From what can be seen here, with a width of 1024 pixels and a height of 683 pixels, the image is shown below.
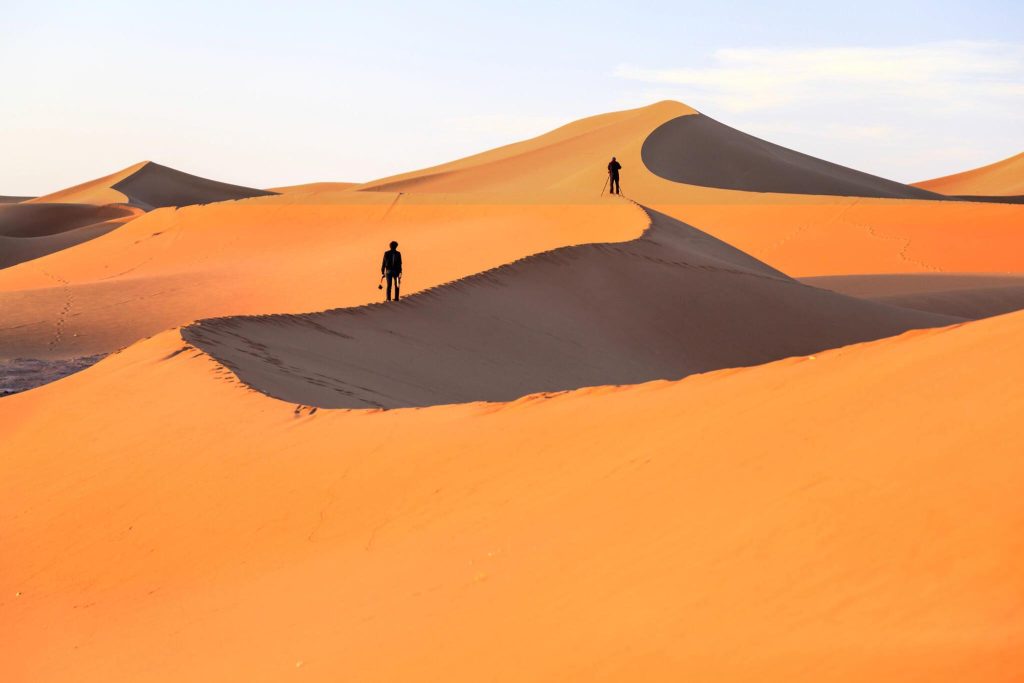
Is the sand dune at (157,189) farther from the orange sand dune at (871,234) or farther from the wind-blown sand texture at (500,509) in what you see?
the wind-blown sand texture at (500,509)

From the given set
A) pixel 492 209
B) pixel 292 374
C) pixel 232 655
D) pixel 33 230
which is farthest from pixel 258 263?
pixel 33 230

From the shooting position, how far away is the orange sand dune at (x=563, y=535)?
174 inches

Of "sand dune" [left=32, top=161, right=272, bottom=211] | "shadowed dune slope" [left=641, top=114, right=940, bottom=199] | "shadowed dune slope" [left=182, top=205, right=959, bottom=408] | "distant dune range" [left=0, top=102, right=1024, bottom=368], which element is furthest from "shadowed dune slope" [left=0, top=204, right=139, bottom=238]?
"shadowed dune slope" [left=182, top=205, right=959, bottom=408]

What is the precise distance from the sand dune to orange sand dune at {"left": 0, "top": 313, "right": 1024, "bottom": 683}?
7644 centimetres

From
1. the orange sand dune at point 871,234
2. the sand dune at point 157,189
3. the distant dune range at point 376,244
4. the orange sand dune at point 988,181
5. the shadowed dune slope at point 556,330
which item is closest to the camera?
the shadowed dune slope at point 556,330

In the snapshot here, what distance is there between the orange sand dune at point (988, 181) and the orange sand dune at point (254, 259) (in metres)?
68.1

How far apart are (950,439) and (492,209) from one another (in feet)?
97.8

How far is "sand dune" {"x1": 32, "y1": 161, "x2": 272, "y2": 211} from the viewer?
85.9 metres

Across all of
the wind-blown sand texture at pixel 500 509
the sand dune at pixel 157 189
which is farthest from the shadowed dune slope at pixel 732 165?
the wind-blown sand texture at pixel 500 509

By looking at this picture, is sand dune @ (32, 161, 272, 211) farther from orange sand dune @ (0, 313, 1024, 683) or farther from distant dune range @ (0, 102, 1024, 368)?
orange sand dune @ (0, 313, 1024, 683)

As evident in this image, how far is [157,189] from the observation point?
3482 inches

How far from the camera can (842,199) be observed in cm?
4225

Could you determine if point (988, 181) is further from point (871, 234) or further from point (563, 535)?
point (563, 535)

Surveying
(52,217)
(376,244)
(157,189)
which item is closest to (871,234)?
(376,244)
